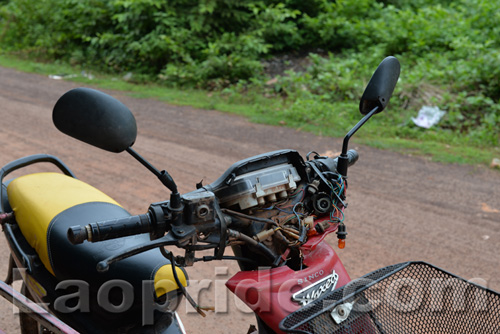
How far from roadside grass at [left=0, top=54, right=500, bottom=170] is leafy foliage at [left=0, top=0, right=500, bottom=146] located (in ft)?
0.33

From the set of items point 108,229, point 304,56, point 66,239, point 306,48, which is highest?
point 108,229

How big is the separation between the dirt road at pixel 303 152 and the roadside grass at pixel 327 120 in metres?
0.28

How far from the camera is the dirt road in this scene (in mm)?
4148

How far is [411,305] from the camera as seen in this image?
1.91 metres

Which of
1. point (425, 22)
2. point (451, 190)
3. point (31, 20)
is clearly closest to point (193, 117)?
point (451, 190)

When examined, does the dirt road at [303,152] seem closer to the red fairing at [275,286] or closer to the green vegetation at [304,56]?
the green vegetation at [304,56]

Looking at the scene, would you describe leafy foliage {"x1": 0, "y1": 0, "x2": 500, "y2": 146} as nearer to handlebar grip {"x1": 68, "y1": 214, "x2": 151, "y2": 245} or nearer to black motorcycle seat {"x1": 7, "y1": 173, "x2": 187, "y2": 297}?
black motorcycle seat {"x1": 7, "y1": 173, "x2": 187, "y2": 297}

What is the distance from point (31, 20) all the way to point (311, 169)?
14.5 metres

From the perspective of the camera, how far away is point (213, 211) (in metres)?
1.79

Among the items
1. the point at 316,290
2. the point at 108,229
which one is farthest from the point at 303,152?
the point at 108,229

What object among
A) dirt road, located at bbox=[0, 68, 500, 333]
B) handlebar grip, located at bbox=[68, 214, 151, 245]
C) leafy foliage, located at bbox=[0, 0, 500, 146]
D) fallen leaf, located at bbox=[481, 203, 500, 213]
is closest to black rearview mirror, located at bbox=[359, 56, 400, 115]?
handlebar grip, located at bbox=[68, 214, 151, 245]

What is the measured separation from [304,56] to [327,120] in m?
4.06

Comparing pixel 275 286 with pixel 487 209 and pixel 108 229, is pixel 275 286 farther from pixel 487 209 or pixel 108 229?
pixel 487 209

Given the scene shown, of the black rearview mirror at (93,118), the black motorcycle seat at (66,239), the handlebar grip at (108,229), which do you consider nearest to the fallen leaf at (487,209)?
the black motorcycle seat at (66,239)
